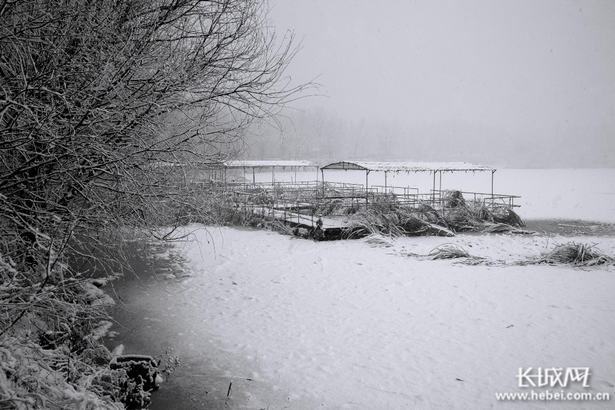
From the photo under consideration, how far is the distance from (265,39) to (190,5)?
3.73 ft

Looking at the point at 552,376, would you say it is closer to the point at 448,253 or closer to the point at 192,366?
the point at 192,366

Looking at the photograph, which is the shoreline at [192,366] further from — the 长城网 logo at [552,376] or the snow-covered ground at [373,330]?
the 长城网 logo at [552,376]

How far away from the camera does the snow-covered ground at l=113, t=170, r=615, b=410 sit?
598 centimetres

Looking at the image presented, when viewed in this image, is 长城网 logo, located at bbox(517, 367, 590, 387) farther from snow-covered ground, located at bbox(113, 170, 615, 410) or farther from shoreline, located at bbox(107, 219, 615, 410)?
shoreline, located at bbox(107, 219, 615, 410)

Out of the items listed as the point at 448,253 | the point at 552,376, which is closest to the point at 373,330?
the point at 552,376

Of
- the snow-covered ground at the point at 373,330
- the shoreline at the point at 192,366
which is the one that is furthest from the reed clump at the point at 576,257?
the shoreline at the point at 192,366

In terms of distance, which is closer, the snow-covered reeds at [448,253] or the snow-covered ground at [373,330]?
the snow-covered ground at [373,330]

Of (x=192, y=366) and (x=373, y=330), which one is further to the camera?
(x=373, y=330)

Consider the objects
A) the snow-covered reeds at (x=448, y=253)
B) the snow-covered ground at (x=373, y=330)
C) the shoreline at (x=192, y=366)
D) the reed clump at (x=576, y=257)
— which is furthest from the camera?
the snow-covered reeds at (x=448, y=253)

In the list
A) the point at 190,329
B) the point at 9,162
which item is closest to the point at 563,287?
the point at 190,329

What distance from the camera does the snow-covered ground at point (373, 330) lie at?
5977 mm

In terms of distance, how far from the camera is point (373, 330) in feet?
26.8

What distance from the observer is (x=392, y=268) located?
43.7 ft

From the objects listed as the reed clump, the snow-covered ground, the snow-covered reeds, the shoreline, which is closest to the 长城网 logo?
the snow-covered ground
